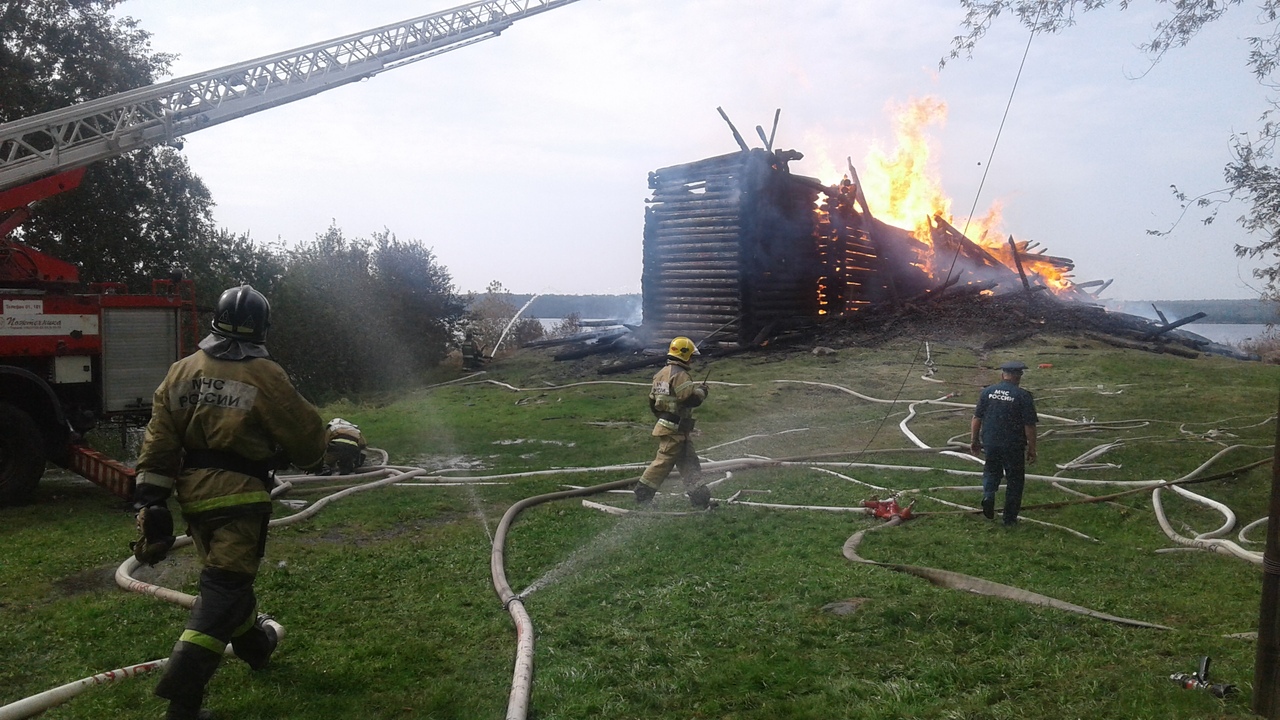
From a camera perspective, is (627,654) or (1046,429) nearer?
(627,654)

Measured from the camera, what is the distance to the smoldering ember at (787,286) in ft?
68.7

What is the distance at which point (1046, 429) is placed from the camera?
1213 cm

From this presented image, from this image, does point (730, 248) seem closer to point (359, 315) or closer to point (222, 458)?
point (359, 315)

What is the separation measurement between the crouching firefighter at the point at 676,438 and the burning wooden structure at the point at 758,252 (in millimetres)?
12648

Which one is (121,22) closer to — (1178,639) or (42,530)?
(42,530)

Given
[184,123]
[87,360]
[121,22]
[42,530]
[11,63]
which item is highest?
[121,22]

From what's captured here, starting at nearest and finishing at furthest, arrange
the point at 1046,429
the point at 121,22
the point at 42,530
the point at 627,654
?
the point at 627,654 → the point at 42,530 → the point at 1046,429 → the point at 121,22

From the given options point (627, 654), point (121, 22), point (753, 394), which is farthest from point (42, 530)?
point (121, 22)

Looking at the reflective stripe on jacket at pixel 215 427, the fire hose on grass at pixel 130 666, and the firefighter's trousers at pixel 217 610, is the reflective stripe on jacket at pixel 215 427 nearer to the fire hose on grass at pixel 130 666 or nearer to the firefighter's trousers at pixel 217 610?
the firefighter's trousers at pixel 217 610

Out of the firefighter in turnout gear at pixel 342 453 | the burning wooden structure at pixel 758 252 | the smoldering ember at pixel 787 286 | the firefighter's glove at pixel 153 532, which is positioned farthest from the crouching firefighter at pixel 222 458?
the burning wooden structure at pixel 758 252

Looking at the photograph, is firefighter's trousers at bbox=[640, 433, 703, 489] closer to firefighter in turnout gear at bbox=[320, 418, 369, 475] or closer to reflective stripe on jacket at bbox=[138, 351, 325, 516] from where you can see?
firefighter in turnout gear at bbox=[320, 418, 369, 475]

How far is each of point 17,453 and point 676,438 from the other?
6.54m

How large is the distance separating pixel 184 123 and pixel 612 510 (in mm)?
11563

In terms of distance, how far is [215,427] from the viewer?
4121 mm
